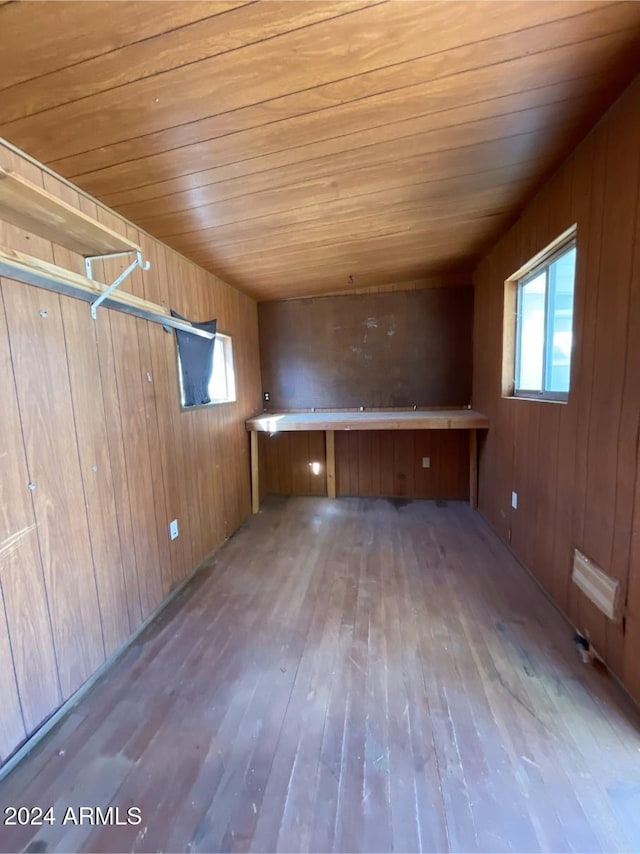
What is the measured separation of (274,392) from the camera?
405 cm

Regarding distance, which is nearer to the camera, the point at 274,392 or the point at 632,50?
the point at 632,50

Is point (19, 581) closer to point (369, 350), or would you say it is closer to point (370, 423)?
point (370, 423)

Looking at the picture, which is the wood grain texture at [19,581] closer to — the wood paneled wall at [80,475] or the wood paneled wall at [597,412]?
the wood paneled wall at [80,475]

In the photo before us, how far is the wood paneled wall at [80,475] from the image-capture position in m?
1.24

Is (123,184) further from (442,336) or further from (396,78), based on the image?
(442,336)

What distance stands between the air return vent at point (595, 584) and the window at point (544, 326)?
34.4 inches

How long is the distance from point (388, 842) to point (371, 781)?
0.16 metres

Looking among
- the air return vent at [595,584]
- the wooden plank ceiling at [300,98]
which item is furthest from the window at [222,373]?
the air return vent at [595,584]

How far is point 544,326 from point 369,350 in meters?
1.83

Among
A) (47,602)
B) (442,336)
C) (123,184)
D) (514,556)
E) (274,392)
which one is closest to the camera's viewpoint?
(47,602)

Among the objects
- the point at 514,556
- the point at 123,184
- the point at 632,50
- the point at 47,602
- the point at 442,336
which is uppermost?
the point at 632,50

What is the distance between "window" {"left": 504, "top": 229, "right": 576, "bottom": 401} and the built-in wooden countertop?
1.95 feet

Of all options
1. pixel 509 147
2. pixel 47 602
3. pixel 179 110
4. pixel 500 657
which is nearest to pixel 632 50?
pixel 509 147

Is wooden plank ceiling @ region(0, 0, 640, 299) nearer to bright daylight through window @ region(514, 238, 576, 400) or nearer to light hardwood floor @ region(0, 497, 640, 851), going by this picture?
bright daylight through window @ region(514, 238, 576, 400)
